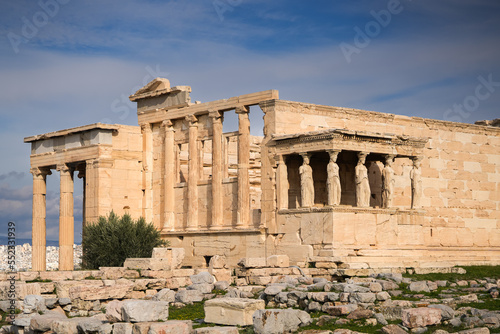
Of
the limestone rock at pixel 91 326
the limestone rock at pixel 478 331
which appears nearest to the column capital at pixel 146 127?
the limestone rock at pixel 91 326

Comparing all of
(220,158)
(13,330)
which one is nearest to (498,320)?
(13,330)

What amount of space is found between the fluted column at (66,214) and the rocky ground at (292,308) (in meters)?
12.4

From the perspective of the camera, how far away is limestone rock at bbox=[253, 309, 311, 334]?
15.8 metres

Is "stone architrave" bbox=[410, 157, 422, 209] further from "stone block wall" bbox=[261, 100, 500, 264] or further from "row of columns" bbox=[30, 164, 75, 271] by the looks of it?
"row of columns" bbox=[30, 164, 75, 271]

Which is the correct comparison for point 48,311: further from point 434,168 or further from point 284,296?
point 434,168

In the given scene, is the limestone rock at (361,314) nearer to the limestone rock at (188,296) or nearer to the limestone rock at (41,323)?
the limestone rock at (188,296)

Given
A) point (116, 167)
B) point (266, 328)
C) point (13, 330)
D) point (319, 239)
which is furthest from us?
point (116, 167)

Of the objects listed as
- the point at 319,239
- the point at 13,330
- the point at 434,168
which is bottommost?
the point at 13,330

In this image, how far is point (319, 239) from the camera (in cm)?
2741

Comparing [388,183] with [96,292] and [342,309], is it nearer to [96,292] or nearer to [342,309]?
[96,292]

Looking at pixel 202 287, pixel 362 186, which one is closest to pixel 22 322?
pixel 202 287

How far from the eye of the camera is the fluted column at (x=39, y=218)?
36281 millimetres

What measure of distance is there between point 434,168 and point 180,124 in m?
9.60

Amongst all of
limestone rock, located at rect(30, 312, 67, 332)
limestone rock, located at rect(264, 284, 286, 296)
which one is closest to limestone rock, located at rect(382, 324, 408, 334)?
limestone rock, located at rect(264, 284, 286, 296)
